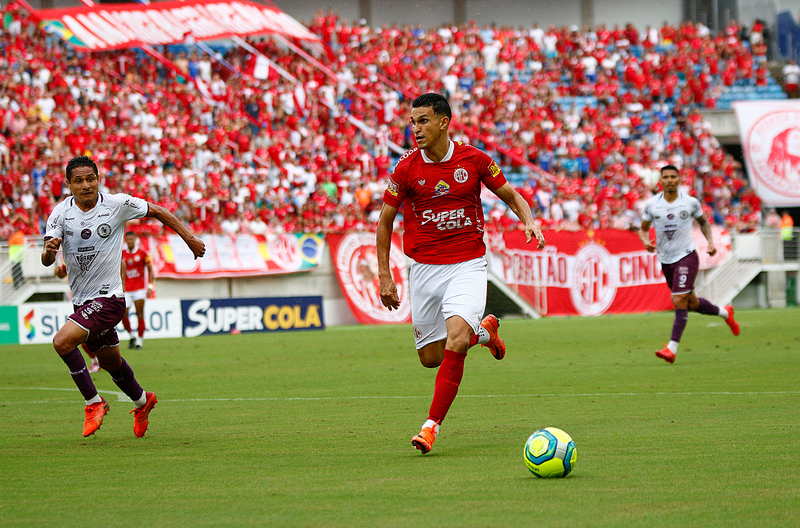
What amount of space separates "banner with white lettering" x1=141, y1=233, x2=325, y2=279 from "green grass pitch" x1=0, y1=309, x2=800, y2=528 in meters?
9.79

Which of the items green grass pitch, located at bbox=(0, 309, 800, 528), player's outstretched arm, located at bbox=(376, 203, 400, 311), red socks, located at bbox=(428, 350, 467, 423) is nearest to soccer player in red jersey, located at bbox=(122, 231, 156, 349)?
green grass pitch, located at bbox=(0, 309, 800, 528)

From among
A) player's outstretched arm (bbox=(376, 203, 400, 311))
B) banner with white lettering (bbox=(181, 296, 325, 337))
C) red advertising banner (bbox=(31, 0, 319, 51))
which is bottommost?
banner with white lettering (bbox=(181, 296, 325, 337))

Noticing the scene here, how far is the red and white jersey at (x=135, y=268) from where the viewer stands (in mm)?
18844

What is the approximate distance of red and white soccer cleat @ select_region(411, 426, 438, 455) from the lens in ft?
22.1

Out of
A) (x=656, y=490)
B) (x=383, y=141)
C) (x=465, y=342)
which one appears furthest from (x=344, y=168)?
(x=656, y=490)

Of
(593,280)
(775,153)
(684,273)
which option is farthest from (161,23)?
(684,273)

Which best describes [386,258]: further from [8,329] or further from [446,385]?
[8,329]

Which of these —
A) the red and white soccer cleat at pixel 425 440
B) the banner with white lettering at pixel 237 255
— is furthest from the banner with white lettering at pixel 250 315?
the red and white soccer cleat at pixel 425 440

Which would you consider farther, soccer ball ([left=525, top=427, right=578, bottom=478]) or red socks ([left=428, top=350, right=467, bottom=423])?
red socks ([left=428, top=350, right=467, bottom=423])

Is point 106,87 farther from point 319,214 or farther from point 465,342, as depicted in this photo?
point 465,342

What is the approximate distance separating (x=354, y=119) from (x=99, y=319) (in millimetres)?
25950

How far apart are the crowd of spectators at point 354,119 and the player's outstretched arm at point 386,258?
742 inches

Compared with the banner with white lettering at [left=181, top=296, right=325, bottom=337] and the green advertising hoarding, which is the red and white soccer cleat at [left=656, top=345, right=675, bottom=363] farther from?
the green advertising hoarding

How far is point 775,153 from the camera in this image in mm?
33312
